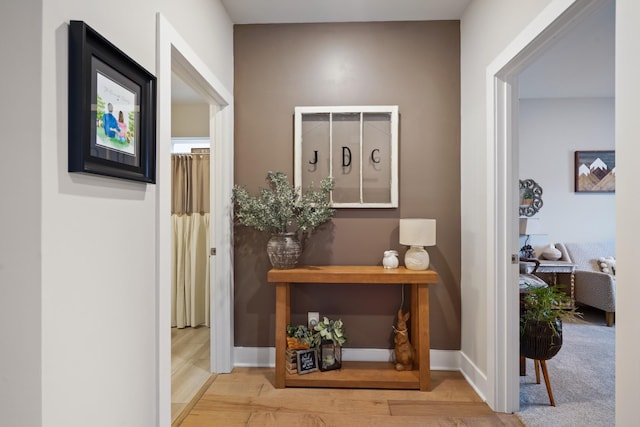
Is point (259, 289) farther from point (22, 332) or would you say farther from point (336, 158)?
point (22, 332)

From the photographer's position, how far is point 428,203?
2.67 meters

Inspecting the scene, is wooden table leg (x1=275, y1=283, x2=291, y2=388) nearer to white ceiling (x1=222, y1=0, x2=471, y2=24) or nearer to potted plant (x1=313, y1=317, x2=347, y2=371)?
potted plant (x1=313, y1=317, x2=347, y2=371)

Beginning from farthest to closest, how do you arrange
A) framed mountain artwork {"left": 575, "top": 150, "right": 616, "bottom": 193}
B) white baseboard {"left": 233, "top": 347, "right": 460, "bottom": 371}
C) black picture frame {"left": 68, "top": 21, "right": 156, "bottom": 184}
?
framed mountain artwork {"left": 575, "top": 150, "right": 616, "bottom": 193}
white baseboard {"left": 233, "top": 347, "right": 460, "bottom": 371}
black picture frame {"left": 68, "top": 21, "right": 156, "bottom": 184}

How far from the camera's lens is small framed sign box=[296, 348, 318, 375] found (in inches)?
95.1

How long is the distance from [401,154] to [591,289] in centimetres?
316

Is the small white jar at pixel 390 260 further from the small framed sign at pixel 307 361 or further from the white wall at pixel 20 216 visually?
the white wall at pixel 20 216

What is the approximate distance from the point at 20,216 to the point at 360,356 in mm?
2346

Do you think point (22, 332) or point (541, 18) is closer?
point (22, 332)

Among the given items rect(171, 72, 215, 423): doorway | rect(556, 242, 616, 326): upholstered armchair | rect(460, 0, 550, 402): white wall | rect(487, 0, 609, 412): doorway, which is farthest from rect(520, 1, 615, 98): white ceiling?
rect(171, 72, 215, 423): doorway

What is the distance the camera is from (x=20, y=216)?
3.05 ft

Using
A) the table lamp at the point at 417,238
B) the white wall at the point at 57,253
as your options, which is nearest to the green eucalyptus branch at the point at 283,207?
the table lamp at the point at 417,238

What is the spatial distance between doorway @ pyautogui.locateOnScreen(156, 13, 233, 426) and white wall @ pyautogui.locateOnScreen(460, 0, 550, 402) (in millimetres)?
1755

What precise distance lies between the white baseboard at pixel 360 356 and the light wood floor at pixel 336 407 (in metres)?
0.19

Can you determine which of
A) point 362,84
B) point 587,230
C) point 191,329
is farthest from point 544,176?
point 191,329
